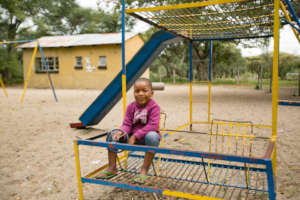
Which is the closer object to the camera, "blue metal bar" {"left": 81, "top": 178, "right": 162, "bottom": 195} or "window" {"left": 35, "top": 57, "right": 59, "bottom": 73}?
"blue metal bar" {"left": 81, "top": 178, "right": 162, "bottom": 195}

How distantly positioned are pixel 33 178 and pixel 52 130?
8.62 feet

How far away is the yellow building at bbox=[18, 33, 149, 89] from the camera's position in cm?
1836

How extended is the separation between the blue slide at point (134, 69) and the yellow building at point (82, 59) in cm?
1316

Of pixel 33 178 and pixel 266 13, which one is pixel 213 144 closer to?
pixel 266 13

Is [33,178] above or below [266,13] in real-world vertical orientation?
below

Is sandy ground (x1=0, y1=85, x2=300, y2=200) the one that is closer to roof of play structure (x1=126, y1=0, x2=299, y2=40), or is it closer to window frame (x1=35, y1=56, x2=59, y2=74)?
roof of play structure (x1=126, y1=0, x2=299, y2=40)

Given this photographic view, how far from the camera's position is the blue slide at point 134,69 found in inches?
173

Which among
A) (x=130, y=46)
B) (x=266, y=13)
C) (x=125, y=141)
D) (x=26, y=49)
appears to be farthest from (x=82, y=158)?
(x=26, y=49)

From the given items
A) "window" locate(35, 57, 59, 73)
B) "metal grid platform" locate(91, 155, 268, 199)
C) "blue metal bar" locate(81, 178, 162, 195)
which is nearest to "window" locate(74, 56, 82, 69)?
"window" locate(35, 57, 59, 73)

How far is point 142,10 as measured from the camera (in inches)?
104

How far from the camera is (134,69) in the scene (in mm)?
4574

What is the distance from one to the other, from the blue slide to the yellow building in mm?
13162

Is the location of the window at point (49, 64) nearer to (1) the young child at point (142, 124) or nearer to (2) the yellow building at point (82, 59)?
(2) the yellow building at point (82, 59)

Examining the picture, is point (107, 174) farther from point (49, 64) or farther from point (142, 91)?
point (49, 64)
